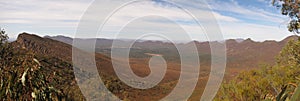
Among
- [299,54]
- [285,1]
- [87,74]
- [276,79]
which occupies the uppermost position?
[285,1]

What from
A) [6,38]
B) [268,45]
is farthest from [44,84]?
[268,45]

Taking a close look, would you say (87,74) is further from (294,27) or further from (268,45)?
(268,45)

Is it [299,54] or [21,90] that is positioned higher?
[299,54]

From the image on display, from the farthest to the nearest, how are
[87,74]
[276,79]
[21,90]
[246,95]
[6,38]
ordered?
[87,74]
[6,38]
[246,95]
[276,79]
[21,90]

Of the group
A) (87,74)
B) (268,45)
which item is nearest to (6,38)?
(87,74)

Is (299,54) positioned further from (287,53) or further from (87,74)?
(87,74)

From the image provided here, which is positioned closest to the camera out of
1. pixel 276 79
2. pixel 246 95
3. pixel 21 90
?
pixel 21 90

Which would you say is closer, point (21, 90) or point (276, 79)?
point (21, 90)
